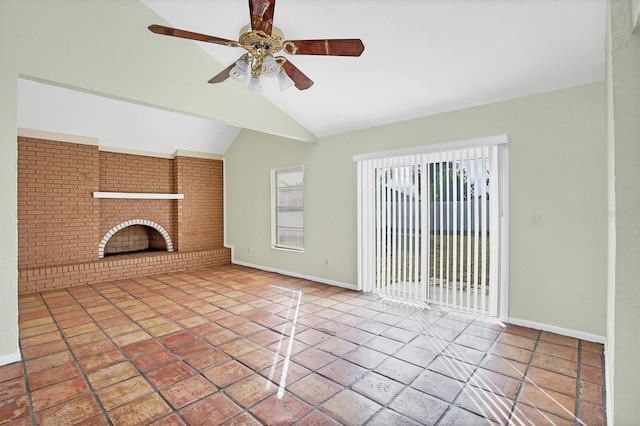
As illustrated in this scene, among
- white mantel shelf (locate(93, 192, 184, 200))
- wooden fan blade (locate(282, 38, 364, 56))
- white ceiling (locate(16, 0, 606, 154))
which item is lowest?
white mantel shelf (locate(93, 192, 184, 200))

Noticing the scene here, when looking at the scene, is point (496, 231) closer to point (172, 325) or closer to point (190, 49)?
point (172, 325)

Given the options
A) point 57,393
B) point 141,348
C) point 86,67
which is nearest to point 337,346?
point 141,348

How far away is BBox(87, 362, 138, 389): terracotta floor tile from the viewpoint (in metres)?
2.30

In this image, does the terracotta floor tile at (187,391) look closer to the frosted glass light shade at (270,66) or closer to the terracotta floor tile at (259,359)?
the terracotta floor tile at (259,359)

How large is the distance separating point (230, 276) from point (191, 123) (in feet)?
9.98

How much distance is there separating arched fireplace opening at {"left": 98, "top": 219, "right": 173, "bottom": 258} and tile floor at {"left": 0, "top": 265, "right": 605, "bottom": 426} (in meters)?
2.23

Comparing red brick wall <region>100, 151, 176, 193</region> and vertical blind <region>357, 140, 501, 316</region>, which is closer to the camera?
vertical blind <region>357, 140, 501, 316</region>

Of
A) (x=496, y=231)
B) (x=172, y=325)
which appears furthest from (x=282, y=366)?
(x=496, y=231)

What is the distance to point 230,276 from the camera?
587 centimetres

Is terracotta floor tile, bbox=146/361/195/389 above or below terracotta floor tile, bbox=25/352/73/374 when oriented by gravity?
below

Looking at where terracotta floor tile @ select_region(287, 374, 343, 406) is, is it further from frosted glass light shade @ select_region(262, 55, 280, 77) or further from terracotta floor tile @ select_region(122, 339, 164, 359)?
frosted glass light shade @ select_region(262, 55, 280, 77)

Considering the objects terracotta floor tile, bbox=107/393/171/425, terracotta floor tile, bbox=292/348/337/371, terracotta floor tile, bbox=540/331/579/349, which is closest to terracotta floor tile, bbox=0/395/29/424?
terracotta floor tile, bbox=107/393/171/425

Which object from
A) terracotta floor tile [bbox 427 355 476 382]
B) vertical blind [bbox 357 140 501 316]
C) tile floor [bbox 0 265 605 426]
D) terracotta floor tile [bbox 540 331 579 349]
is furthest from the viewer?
vertical blind [bbox 357 140 501 316]

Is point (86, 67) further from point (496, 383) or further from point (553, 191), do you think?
point (553, 191)
